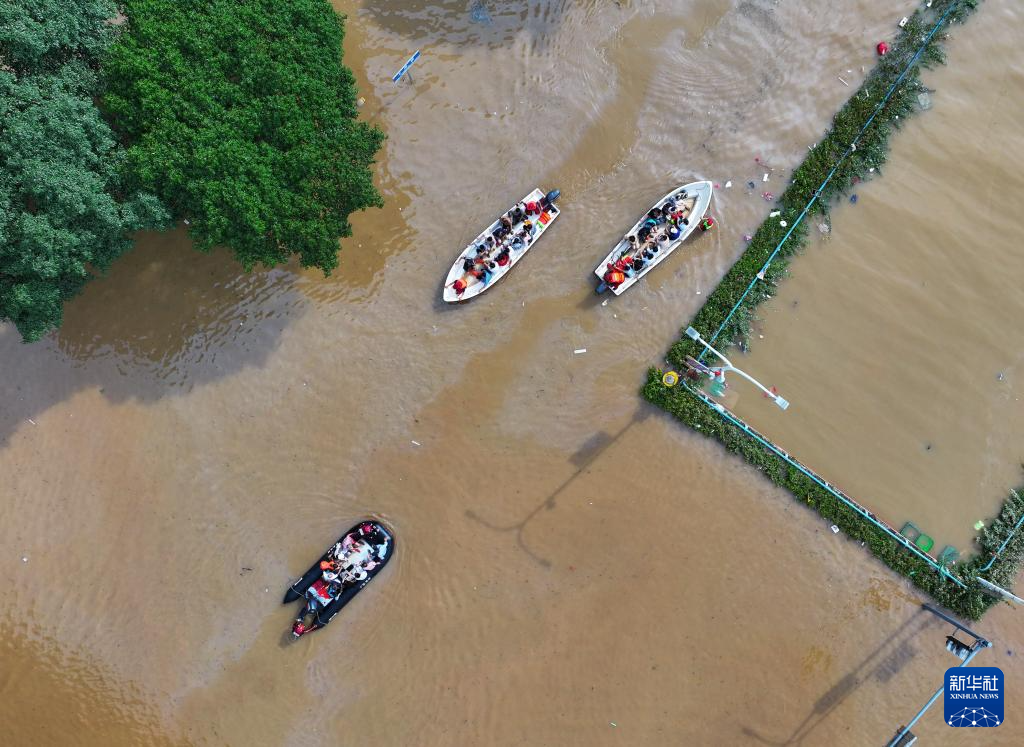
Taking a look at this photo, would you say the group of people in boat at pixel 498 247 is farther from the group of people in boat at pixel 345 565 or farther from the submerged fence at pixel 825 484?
the group of people in boat at pixel 345 565

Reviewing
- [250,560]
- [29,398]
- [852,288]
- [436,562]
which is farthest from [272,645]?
[852,288]

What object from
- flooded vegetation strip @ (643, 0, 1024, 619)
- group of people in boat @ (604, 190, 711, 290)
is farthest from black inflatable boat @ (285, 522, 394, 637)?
group of people in boat @ (604, 190, 711, 290)

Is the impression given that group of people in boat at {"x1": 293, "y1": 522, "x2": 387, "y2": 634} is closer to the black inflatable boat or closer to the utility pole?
the black inflatable boat

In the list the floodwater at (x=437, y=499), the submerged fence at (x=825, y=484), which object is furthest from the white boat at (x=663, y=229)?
the submerged fence at (x=825, y=484)

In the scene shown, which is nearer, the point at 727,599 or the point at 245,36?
the point at 245,36

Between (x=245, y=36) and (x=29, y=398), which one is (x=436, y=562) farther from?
(x=245, y=36)
